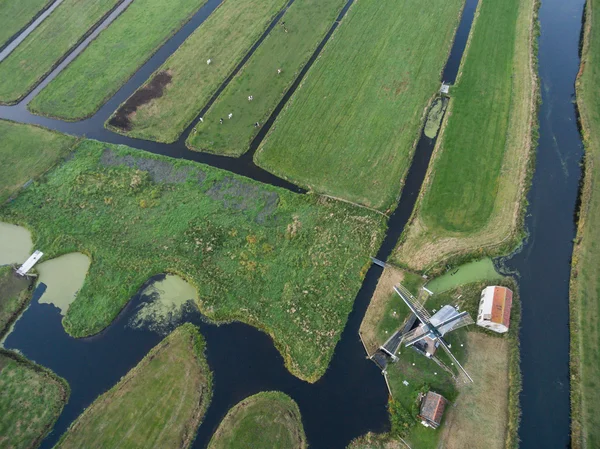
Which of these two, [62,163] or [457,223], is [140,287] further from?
[457,223]

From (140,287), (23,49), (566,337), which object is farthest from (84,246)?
(566,337)

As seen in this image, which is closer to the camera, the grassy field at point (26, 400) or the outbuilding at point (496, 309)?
the grassy field at point (26, 400)

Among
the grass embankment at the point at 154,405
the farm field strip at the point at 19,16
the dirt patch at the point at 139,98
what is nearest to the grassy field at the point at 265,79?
the dirt patch at the point at 139,98

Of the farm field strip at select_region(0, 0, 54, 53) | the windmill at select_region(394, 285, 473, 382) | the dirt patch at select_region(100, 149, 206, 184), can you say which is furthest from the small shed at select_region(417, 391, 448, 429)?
the farm field strip at select_region(0, 0, 54, 53)

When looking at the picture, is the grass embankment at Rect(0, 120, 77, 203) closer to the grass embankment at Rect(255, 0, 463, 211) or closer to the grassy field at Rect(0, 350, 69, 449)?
the grassy field at Rect(0, 350, 69, 449)

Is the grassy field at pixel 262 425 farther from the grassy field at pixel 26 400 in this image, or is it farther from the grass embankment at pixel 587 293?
the grass embankment at pixel 587 293
